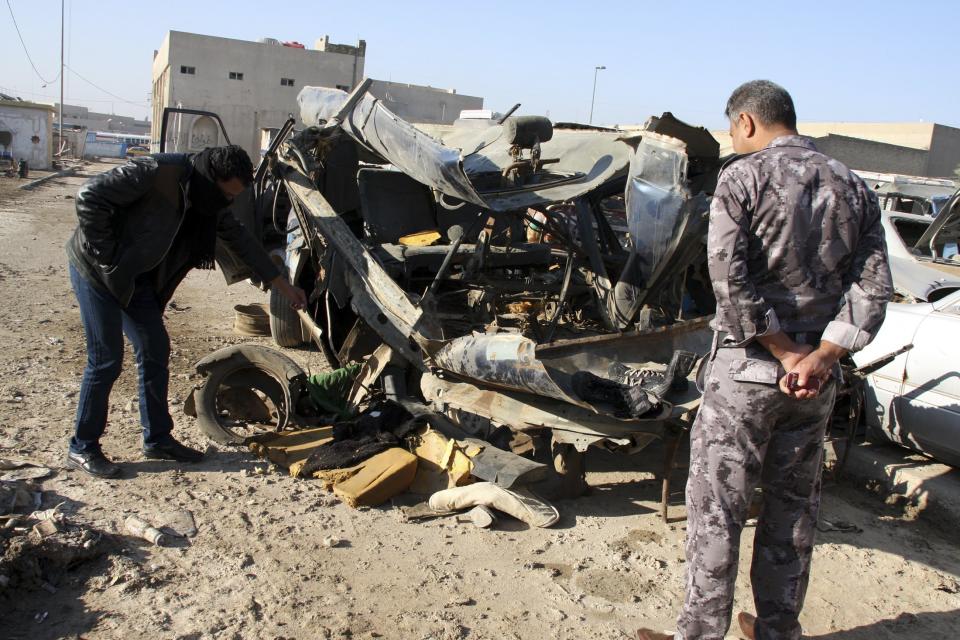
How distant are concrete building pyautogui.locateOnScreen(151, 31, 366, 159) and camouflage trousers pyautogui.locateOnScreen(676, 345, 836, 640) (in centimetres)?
3557

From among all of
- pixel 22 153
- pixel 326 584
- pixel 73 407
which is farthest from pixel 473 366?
pixel 22 153

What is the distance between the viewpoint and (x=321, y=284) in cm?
509

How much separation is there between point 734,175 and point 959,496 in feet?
10.2

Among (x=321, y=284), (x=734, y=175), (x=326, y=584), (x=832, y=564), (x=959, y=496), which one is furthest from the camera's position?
(x=321, y=284)

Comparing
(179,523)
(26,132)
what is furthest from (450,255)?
(26,132)

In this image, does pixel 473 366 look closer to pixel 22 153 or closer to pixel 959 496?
pixel 959 496

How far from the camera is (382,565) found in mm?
3283

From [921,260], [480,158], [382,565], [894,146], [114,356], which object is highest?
[894,146]

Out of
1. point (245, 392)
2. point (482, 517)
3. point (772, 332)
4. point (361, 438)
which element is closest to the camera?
point (772, 332)

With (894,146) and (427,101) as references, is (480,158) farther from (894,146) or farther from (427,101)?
(427,101)

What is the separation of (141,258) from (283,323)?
2901mm

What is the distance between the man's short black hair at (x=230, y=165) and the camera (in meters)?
3.77

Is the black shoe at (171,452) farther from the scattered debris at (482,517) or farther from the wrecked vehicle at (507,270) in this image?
the scattered debris at (482,517)

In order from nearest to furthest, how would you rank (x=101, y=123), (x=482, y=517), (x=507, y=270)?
(x=482, y=517)
(x=507, y=270)
(x=101, y=123)
